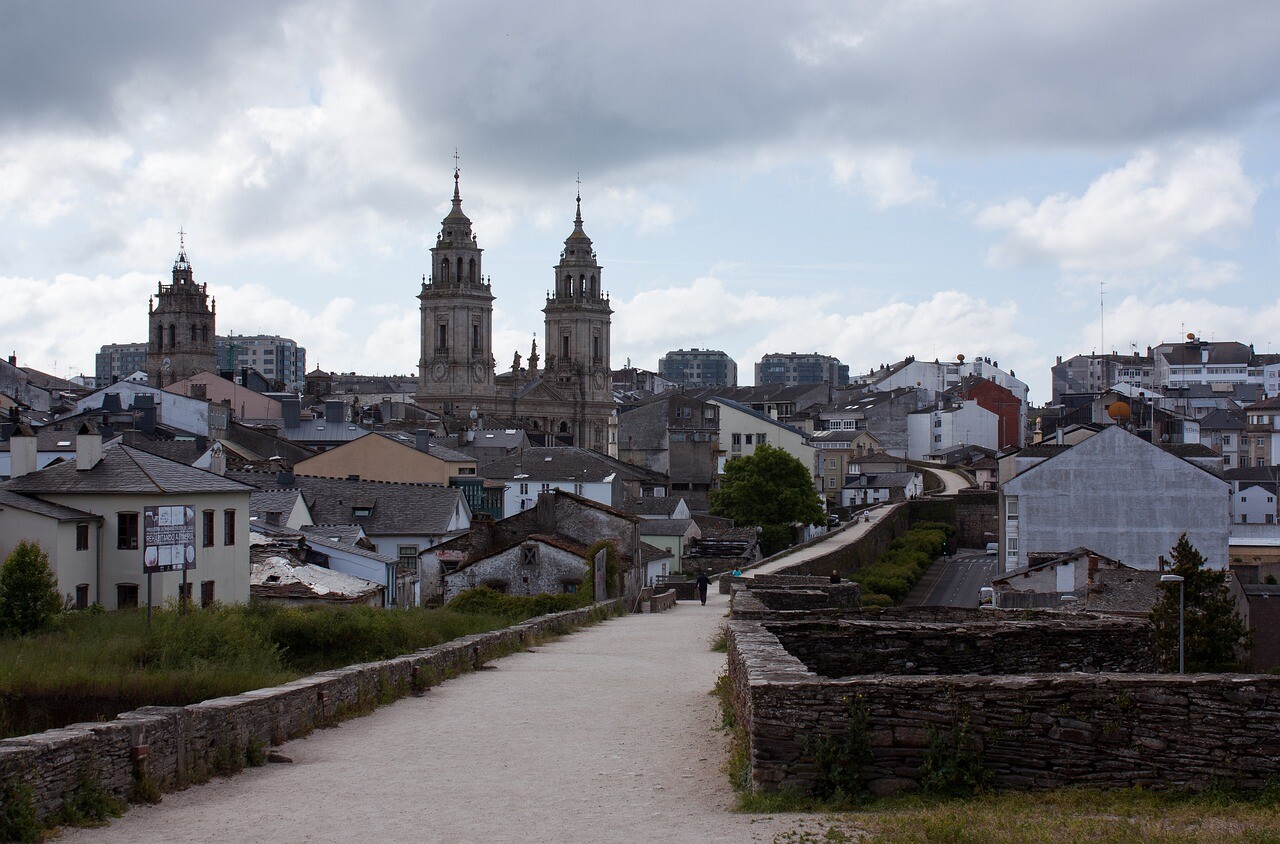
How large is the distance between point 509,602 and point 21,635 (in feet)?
43.2

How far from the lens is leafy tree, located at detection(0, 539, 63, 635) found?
21.1 m

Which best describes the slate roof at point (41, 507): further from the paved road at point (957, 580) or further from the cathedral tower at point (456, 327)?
the cathedral tower at point (456, 327)

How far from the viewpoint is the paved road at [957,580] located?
2112 inches

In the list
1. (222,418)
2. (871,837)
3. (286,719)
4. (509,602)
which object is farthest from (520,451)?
(871,837)

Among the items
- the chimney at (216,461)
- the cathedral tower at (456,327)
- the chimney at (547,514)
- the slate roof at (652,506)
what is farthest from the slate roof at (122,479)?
the cathedral tower at (456,327)

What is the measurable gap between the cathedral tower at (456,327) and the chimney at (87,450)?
99.6 metres

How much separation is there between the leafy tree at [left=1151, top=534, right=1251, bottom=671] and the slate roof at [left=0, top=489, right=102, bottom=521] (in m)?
19.2

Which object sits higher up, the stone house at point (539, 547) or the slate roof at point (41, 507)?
the slate roof at point (41, 507)

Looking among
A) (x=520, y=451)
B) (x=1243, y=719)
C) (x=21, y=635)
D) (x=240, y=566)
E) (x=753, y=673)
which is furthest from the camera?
(x=520, y=451)

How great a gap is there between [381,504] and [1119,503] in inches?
1000

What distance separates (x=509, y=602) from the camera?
31594 millimetres

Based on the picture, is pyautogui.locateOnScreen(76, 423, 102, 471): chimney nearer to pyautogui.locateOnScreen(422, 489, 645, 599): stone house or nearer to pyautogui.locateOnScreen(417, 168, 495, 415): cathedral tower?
pyautogui.locateOnScreen(422, 489, 645, 599): stone house

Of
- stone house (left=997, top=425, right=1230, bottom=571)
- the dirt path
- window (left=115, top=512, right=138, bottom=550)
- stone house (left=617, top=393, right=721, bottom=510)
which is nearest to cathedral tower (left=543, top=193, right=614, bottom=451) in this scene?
stone house (left=617, top=393, right=721, bottom=510)

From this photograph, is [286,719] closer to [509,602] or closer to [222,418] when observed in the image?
[509,602]
